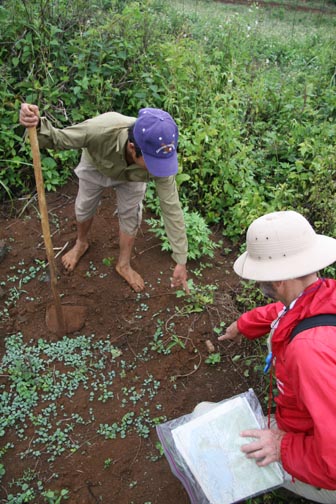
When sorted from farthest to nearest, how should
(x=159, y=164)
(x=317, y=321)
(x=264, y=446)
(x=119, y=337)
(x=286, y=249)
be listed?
(x=119, y=337), (x=159, y=164), (x=264, y=446), (x=286, y=249), (x=317, y=321)

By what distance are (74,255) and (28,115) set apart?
1.33 meters

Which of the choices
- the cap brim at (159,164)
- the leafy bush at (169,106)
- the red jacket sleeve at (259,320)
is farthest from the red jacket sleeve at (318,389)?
the leafy bush at (169,106)

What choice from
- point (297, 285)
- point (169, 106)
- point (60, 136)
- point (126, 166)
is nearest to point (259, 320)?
point (297, 285)

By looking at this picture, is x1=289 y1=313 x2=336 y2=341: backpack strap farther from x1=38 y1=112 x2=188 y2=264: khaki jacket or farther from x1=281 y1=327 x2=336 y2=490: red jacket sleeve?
x1=38 y1=112 x2=188 y2=264: khaki jacket

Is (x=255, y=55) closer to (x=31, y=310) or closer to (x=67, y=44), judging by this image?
(x=67, y=44)

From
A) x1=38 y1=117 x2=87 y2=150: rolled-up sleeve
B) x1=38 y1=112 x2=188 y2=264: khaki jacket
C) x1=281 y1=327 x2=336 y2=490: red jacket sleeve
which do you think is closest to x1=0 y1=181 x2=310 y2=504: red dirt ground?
x1=38 y1=112 x2=188 y2=264: khaki jacket

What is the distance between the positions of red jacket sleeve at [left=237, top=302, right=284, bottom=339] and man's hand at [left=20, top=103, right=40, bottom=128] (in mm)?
1562

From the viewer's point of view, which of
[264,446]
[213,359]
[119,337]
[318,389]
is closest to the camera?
[318,389]

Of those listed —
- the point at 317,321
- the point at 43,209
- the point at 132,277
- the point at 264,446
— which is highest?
the point at 317,321

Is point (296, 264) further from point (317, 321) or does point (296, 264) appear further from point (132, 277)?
point (132, 277)

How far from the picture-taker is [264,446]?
1.82m

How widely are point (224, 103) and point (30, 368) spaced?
341cm

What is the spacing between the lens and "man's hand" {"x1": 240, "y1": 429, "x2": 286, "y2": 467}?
5.88ft

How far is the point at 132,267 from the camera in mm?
3490
